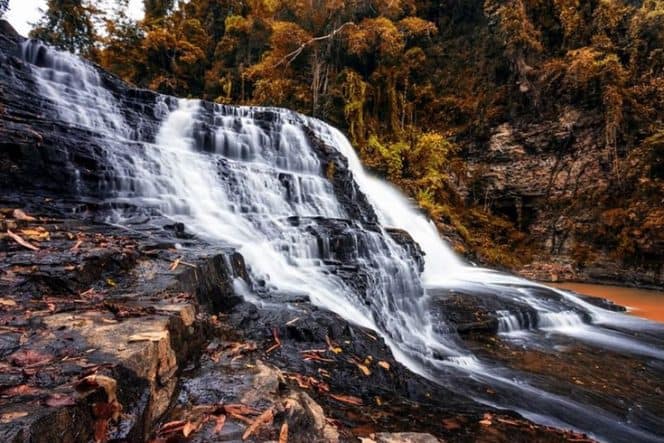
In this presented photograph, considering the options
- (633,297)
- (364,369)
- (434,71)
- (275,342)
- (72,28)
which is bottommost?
(633,297)

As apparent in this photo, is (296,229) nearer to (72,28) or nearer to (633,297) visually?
(633,297)

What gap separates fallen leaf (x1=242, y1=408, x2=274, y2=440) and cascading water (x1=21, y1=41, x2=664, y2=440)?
2.28 m

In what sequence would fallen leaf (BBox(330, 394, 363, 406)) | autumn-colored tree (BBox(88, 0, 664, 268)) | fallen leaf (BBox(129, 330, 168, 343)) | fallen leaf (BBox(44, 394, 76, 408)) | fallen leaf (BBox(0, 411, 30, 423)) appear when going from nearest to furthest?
fallen leaf (BBox(0, 411, 30, 423))
fallen leaf (BBox(44, 394, 76, 408))
fallen leaf (BBox(129, 330, 168, 343))
fallen leaf (BBox(330, 394, 363, 406))
autumn-colored tree (BBox(88, 0, 664, 268))

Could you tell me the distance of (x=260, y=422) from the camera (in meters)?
1.53

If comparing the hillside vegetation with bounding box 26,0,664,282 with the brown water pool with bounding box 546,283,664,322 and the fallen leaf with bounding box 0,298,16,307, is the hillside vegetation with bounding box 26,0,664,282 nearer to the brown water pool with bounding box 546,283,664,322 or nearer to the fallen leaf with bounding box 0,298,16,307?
the brown water pool with bounding box 546,283,664,322

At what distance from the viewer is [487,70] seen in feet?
48.6

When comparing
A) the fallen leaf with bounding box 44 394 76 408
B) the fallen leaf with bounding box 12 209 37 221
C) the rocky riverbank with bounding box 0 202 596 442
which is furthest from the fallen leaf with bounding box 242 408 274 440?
the fallen leaf with bounding box 12 209 37 221

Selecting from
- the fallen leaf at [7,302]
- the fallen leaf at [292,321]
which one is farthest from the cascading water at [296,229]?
the fallen leaf at [7,302]

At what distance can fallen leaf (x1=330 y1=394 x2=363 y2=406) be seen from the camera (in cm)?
223

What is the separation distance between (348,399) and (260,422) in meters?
0.90

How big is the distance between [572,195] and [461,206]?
3.78 meters

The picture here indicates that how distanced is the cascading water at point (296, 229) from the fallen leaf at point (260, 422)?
2277 mm

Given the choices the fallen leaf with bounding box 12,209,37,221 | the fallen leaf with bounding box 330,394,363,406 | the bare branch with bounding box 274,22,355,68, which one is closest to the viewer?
the fallen leaf with bounding box 330,394,363,406

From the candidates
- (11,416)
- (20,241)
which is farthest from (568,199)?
(11,416)
